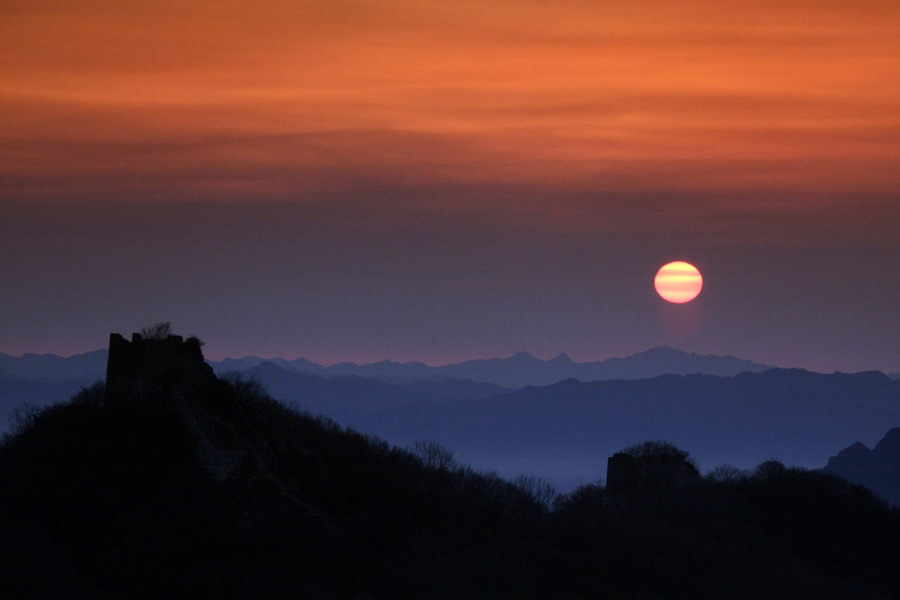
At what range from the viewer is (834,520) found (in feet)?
274

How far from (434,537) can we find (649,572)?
1148 centimetres

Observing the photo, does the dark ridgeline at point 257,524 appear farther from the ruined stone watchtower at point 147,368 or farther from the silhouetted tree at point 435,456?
the silhouetted tree at point 435,456

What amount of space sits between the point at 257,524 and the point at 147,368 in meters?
8.42

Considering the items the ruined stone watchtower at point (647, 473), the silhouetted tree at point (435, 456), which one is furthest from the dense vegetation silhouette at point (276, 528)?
the silhouetted tree at point (435, 456)

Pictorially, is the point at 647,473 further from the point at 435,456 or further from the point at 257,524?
the point at 257,524

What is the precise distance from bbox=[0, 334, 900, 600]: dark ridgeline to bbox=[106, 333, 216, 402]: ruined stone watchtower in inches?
2.8

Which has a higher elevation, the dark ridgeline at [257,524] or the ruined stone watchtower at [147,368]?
the ruined stone watchtower at [147,368]

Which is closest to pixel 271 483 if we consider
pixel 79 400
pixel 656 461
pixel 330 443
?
pixel 79 400

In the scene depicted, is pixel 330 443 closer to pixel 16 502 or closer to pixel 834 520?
pixel 16 502

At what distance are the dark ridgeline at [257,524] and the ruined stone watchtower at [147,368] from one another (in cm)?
7

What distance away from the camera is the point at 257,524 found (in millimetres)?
47719

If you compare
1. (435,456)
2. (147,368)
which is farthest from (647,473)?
(147,368)

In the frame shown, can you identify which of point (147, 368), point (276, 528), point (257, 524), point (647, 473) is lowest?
point (276, 528)

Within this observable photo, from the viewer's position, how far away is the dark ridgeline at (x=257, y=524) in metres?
46.1
